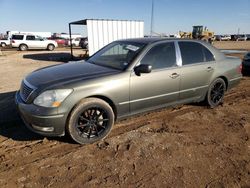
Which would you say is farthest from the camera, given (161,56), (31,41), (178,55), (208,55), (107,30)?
(31,41)

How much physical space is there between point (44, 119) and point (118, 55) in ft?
6.71

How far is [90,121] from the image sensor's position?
13.2ft

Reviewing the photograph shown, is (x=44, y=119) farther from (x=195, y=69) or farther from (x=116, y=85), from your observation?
(x=195, y=69)

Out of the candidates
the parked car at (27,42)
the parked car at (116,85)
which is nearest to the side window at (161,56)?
the parked car at (116,85)

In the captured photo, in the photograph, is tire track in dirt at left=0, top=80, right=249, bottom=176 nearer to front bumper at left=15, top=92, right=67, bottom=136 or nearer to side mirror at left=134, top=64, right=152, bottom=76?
front bumper at left=15, top=92, right=67, bottom=136

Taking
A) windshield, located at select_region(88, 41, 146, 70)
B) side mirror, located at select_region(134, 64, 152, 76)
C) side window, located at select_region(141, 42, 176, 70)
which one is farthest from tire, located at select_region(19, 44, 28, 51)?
side mirror, located at select_region(134, 64, 152, 76)

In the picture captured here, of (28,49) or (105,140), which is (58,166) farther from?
(28,49)

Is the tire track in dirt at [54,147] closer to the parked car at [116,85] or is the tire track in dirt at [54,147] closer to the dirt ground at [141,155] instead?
the dirt ground at [141,155]

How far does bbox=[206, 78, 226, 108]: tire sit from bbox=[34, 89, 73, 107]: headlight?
3.48 m

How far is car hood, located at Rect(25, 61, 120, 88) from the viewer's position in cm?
389

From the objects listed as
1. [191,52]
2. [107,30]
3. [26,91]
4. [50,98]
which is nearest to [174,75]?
[191,52]

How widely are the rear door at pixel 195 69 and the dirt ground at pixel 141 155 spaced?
0.59 meters

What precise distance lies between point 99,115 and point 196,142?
5.55 ft

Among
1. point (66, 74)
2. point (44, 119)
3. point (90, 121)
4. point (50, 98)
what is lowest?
point (90, 121)
